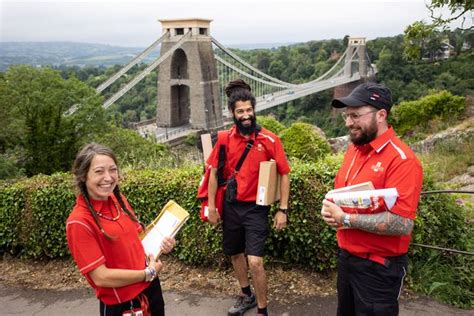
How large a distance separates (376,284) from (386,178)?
1.72 feet

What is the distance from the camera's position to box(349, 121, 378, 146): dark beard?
1.96 meters

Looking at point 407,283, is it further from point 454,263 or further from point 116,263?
point 116,263

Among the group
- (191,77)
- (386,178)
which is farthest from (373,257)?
(191,77)

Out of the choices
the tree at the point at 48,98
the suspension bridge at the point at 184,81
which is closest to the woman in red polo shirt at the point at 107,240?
the tree at the point at 48,98

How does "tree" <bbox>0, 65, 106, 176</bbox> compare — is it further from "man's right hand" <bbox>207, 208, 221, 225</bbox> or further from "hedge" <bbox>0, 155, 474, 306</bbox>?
"man's right hand" <bbox>207, 208, 221, 225</bbox>

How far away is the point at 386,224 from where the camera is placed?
1.79 meters

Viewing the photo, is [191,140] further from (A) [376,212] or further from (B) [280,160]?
(A) [376,212]

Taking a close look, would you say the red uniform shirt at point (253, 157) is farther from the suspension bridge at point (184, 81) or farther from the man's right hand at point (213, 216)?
the suspension bridge at point (184, 81)

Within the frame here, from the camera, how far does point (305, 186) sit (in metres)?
3.18

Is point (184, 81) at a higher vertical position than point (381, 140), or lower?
higher

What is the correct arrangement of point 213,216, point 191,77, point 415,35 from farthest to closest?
point 191,77
point 415,35
point 213,216

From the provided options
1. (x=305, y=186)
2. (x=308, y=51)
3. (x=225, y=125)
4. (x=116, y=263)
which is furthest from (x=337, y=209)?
(x=308, y=51)

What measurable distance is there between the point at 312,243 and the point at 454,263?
1111 mm

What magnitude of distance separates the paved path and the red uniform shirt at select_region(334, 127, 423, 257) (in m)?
1.12
